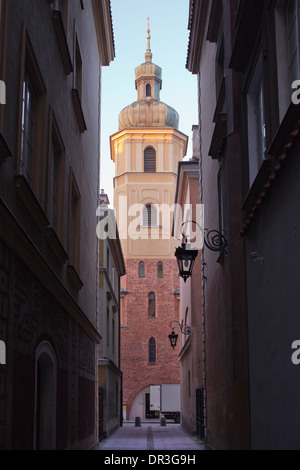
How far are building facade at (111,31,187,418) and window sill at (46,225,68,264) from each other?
4409cm

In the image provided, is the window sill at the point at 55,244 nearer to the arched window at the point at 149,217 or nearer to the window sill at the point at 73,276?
the window sill at the point at 73,276

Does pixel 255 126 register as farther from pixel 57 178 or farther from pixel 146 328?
pixel 146 328

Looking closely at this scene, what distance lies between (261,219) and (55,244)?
11.8 feet

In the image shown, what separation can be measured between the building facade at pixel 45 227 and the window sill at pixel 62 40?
0.07ft

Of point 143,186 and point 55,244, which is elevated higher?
point 143,186

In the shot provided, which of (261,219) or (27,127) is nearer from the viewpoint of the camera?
(261,219)

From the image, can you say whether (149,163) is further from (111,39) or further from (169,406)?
(111,39)

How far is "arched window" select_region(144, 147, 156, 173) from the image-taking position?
202 feet

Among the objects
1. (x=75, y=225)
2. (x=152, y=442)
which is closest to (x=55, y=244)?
(x=75, y=225)

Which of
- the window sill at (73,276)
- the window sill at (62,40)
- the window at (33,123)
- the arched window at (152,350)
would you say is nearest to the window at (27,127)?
the window at (33,123)

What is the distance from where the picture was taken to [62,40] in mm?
11812

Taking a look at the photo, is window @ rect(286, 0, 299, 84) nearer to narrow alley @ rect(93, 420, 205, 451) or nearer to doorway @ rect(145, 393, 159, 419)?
narrow alley @ rect(93, 420, 205, 451)

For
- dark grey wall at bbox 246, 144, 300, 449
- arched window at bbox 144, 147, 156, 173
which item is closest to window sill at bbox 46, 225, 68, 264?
dark grey wall at bbox 246, 144, 300, 449

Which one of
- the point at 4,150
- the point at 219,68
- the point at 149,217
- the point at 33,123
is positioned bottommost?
the point at 4,150
